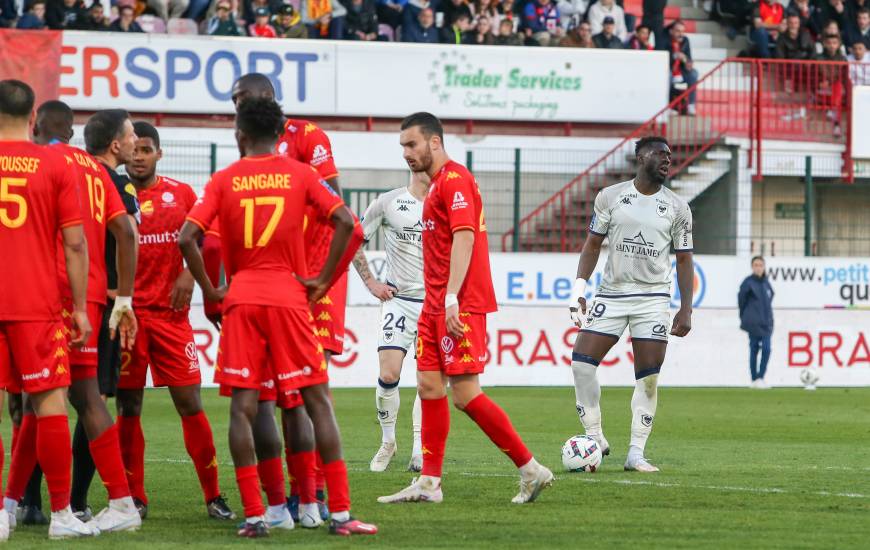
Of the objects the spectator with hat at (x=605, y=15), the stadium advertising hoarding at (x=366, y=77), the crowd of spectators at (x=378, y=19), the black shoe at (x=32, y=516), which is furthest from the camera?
the spectator with hat at (x=605, y=15)

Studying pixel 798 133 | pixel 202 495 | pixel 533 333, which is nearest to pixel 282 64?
pixel 533 333

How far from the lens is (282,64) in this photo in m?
26.9

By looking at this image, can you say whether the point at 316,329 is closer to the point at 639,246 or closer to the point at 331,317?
the point at 331,317

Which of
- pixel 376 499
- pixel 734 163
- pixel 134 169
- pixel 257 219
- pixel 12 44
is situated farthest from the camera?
pixel 734 163

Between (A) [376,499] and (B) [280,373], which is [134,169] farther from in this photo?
(A) [376,499]

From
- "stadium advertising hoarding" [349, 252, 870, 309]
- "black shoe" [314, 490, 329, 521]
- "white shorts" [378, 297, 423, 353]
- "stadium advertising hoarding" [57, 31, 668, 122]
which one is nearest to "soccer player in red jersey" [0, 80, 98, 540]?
"black shoe" [314, 490, 329, 521]

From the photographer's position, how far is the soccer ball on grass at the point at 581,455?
10977mm

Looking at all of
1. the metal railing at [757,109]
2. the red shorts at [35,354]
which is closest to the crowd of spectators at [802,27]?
the metal railing at [757,109]

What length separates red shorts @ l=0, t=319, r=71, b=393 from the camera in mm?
7562

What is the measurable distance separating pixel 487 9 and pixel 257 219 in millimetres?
22142

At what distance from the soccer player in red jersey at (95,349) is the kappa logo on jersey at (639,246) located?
14.9 ft

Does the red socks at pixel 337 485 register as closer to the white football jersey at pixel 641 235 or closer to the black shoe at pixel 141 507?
the black shoe at pixel 141 507

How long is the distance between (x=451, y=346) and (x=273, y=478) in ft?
5.37

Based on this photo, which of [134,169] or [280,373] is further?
[134,169]
